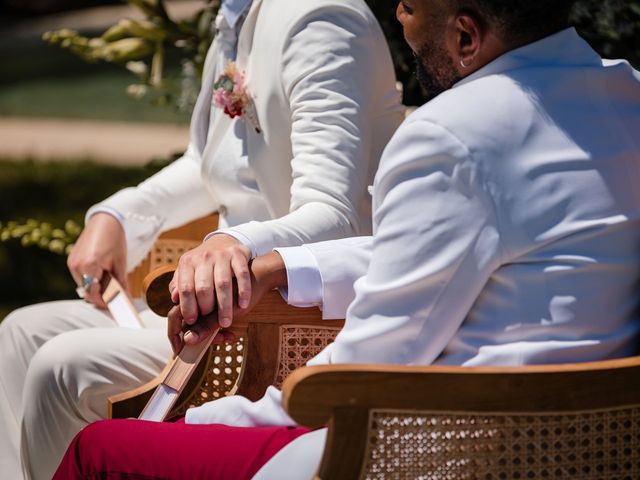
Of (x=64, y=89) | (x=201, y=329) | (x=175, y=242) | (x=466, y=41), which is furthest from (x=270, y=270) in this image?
(x=64, y=89)

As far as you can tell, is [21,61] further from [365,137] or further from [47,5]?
[365,137]

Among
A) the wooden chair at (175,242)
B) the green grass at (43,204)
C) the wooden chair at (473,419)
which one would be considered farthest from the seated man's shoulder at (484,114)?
the green grass at (43,204)

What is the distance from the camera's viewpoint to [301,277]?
2127mm

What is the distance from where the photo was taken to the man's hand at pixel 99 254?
2807mm

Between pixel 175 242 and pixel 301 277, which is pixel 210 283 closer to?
pixel 301 277

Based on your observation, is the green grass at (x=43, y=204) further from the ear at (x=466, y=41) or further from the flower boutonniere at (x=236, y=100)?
the ear at (x=466, y=41)

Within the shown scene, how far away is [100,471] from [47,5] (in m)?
15.2

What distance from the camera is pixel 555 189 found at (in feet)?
5.56

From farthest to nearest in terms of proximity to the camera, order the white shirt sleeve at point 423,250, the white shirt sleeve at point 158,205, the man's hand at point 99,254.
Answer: the white shirt sleeve at point 158,205
the man's hand at point 99,254
the white shirt sleeve at point 423,250

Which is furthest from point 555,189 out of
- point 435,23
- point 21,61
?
point 21,61

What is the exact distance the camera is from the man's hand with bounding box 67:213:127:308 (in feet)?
9.21

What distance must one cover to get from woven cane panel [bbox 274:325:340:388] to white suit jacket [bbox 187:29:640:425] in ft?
1.61

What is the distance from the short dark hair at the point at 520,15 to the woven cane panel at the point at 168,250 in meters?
1.44

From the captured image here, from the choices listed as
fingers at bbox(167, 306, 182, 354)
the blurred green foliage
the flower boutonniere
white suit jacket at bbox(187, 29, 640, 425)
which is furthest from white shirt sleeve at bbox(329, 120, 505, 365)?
the blurred green foliage
